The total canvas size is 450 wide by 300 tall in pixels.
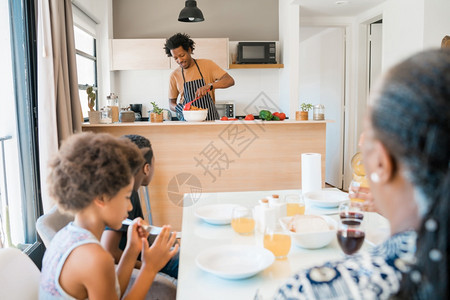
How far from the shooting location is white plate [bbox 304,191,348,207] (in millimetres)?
1804

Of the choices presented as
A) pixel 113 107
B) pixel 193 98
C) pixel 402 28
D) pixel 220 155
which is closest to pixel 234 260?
pixel 220 155

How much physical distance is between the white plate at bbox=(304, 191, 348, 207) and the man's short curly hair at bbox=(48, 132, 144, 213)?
96 cm

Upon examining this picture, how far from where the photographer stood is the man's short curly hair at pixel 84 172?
1.12 meters

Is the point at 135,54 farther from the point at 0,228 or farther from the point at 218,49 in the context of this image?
the point at 0,228

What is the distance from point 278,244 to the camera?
47.4 inches

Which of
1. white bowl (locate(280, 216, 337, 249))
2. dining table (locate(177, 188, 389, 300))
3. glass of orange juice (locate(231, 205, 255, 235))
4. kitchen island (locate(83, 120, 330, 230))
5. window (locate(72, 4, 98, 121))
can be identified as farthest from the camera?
window (locate(72, 4, 98, 121))

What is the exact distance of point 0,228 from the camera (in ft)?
7.58

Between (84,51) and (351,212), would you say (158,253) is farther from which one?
(84,51)

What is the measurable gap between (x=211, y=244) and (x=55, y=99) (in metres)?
1.90

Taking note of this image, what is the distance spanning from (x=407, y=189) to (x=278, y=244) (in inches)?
29.4

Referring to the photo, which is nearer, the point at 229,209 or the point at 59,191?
the point at 59,191

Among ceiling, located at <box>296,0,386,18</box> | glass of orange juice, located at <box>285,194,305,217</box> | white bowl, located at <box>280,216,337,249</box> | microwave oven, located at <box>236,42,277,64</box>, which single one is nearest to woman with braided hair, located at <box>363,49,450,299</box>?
white bowl, located at <box>280,216,337,249</box>

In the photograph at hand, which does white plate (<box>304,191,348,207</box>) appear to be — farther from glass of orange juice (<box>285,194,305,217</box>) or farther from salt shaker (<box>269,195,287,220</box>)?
salt shaker (<box>269,195,287,220</box>)

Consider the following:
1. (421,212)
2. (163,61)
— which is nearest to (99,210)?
(421,212)
